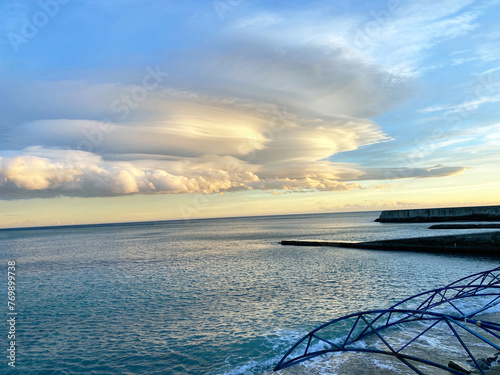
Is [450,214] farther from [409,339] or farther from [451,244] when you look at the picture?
[409,339]

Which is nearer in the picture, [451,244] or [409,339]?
[409,339]

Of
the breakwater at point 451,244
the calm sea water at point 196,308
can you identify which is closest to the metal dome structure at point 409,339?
the calm sea water at point 196,308

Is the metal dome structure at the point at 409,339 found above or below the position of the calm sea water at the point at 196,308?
above

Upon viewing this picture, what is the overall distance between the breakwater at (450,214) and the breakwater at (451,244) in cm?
7703

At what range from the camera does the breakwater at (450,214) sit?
349 ft

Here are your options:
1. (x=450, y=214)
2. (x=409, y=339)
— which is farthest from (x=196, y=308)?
(x=450, y=214)

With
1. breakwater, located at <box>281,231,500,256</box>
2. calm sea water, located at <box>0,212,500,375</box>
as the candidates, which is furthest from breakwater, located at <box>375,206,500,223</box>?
calm sea water, located at <box>0,212,500,375</box>

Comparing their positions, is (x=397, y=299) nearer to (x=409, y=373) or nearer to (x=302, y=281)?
(x=302, y=281)

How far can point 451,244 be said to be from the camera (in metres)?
43.9

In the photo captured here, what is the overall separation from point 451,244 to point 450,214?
8227 centimetres

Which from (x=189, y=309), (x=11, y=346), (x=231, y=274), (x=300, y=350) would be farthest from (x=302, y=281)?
(x=11, y=346)

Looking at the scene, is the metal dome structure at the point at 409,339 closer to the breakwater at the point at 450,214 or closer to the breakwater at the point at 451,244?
the breakwater at the point at 451,244

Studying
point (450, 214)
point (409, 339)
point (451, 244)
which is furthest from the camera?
point (450, 214)

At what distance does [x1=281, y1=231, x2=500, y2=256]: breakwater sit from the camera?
4084cm
